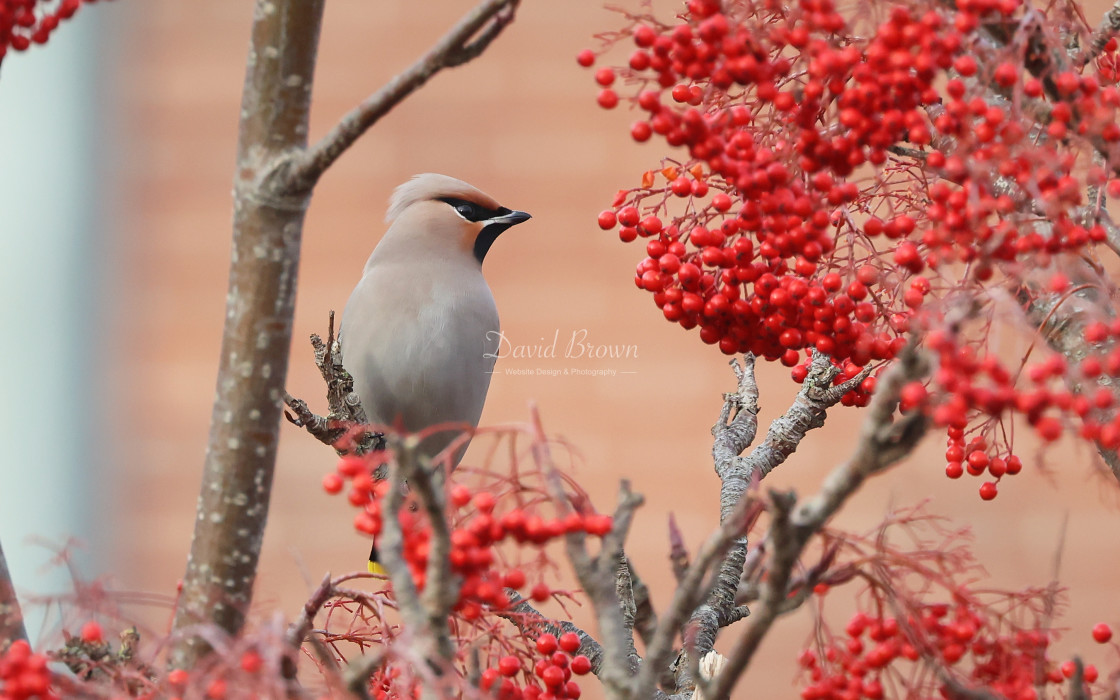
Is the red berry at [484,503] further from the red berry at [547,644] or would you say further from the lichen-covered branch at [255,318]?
the red berry at [547,644]

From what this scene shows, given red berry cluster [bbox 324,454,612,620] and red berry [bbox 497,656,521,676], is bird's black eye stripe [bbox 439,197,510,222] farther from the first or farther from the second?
red berry cluster [bbox 324,454,612,620]

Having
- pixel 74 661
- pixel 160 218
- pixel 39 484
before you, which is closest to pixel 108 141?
pixel 160 218

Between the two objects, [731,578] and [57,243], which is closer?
[731,578]

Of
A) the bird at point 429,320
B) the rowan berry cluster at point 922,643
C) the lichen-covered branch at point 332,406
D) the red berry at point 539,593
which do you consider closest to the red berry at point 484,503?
the red berry at point 539,593

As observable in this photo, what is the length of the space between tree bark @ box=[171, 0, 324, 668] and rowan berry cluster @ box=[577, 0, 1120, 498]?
21 cm

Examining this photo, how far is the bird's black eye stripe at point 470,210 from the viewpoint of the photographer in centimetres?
232

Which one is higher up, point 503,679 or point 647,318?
point 647,318

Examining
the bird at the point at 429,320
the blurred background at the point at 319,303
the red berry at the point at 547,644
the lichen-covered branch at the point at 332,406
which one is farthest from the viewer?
the blurred background at the point at 319,303

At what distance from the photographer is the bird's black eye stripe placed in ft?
7.61

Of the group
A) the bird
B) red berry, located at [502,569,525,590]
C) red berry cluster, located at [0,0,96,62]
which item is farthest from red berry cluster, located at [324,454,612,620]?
the bird

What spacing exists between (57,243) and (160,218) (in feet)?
0.91

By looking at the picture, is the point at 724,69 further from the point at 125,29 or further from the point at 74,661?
the point at 125,29

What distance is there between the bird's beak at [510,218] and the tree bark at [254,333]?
4.44 feet

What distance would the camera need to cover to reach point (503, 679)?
105 centimetres
